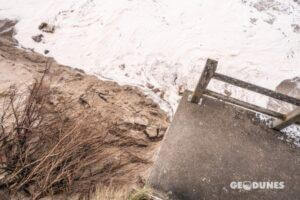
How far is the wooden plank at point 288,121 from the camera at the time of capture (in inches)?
117

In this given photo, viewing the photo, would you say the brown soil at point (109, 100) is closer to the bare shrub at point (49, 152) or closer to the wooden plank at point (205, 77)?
the bare shrub at point (49, 152)

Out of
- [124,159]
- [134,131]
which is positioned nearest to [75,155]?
[124,159]

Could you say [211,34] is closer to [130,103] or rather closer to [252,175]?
[130,103]

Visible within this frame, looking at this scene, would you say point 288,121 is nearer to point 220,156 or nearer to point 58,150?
point 220,156

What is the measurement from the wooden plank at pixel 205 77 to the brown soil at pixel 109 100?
91 centimetres

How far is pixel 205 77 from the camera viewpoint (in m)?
2.99

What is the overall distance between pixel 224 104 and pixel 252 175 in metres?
0.97

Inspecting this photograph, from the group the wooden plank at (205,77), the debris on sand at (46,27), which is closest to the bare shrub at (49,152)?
the wooden plank at (205,77)

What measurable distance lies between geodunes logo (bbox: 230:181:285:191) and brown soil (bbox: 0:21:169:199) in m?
1.17

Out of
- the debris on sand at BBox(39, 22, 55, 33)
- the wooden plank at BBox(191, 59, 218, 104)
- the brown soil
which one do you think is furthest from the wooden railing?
the debris on sand at BBox(39, 22, 55, 33)

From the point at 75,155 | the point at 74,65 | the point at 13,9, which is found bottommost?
the point at 75,155

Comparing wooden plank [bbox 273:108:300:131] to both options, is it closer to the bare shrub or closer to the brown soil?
the brown soil

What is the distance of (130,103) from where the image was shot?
423 centimetres

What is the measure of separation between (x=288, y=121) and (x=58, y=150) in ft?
9.07
